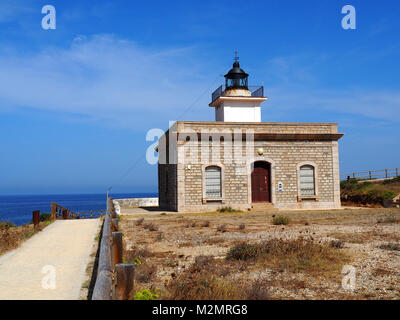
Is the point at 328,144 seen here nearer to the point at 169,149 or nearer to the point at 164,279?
the point at 169,149

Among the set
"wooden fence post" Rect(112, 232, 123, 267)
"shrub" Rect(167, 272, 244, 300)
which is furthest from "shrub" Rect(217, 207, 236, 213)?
"shrub" Rect(167, 272, 244, 300)

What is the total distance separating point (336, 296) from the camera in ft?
16.2

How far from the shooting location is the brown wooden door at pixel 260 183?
2020 cm

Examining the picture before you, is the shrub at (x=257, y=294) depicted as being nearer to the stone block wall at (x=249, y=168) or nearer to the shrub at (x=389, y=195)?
the stone block wall at (x=249, y=168)

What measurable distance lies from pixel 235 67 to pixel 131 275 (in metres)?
25.1

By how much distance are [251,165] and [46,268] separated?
47.2 feet

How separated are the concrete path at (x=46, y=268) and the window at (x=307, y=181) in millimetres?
12917

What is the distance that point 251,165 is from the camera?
65.8ft

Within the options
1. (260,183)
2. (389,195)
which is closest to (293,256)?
(260,183)

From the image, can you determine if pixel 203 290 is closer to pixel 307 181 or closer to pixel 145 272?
pixel 145 272

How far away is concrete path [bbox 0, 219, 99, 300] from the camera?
5.29 metres

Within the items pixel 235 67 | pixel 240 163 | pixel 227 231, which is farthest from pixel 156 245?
pixel 235 67

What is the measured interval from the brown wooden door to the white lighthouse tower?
5.88 m

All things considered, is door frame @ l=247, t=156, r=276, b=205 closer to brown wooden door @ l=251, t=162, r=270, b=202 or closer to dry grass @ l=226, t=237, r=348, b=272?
brown wooden door @ l=251, t=162, r=270, b=202
